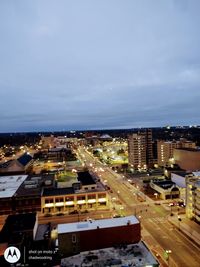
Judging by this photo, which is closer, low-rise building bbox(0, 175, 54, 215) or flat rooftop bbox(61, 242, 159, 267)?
flat rooftop bbox(61, 242, 159, 267)

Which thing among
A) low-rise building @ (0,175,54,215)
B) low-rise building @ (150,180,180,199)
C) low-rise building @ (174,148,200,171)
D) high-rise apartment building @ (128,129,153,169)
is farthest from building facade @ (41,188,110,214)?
high-rise apartment building @ (128,129,153,169)

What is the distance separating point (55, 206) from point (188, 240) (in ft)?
137

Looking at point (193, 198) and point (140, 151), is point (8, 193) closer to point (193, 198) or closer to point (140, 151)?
point (193, 198)

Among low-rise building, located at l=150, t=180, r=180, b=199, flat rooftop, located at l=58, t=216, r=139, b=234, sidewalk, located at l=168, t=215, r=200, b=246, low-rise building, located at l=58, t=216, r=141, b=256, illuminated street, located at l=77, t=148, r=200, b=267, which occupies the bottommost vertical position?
illuminated street, located at l=77, t=148, r=200, b=267

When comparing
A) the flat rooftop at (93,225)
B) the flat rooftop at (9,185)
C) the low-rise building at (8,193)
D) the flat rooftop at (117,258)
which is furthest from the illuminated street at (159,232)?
the flat rooftop at (9,185)

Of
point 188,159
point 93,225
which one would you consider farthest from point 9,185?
point 188,159

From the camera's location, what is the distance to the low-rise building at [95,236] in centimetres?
5103

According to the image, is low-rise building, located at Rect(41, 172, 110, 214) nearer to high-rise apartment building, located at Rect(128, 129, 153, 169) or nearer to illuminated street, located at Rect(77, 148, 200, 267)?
illuminated street, located at Rect(77, 148, 200, 267)

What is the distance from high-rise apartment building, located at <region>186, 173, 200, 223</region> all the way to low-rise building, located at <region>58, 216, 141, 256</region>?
24977 mm

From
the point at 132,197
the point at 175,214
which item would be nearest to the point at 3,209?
the point at 132,197

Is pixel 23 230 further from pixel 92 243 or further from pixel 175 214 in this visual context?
pixel 175 214

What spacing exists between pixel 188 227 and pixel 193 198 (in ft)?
27.1

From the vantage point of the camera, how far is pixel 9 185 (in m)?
103

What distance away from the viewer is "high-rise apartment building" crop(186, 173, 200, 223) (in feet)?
236
